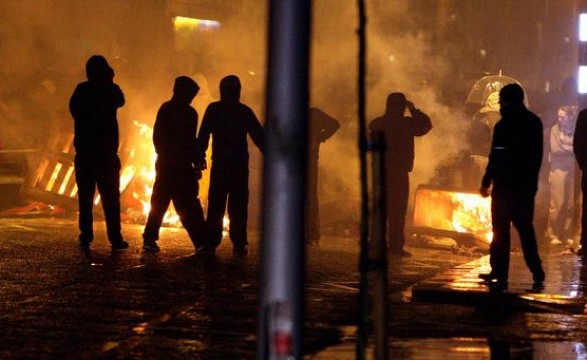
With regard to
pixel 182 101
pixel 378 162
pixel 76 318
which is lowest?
pixel 76 318

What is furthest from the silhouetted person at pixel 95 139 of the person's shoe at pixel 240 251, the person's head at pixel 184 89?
the person's shoe at pixel 240 251

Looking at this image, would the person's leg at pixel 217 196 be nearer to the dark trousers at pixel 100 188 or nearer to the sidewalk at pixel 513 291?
the dark trousers at pixel 100 188

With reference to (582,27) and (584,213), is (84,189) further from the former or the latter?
(582,27)

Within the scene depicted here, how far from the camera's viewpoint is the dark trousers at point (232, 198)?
11.3 meters

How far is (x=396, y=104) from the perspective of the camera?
517 inches

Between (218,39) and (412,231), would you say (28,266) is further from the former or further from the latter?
(218,39)

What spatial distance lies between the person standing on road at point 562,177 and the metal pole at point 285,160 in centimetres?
1381

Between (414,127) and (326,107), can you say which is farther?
(326,107)

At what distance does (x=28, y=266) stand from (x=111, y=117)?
2099 millimetres

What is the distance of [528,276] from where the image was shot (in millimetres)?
10094

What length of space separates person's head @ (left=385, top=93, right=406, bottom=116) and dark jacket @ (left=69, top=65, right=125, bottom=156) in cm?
359

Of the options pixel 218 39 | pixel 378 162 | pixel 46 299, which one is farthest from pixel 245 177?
pixel 218 39

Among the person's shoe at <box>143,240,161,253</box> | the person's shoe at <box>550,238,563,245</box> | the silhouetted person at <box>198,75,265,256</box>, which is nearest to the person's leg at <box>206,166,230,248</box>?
the silhouetted person at <box>198,75,265,256</box>

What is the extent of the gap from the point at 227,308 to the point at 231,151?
13.5ft
